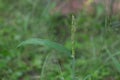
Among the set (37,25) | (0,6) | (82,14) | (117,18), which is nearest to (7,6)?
(0,6)

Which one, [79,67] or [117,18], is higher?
[117,18]

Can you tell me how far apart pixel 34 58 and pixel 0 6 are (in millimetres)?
908

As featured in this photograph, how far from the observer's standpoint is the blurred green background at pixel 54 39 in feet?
7.77

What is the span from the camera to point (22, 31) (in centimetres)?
294

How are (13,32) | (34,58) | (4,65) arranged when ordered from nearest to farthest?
(4,65), (34,58), (13,32)

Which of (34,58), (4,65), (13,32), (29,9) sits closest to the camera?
(4,65)

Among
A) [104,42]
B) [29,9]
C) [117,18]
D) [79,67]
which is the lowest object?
[79,67]

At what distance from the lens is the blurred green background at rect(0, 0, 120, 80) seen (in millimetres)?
2369

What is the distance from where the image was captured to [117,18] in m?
2.96

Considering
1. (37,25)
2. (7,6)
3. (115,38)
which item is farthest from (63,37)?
(7,6)

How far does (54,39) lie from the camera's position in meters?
2.82

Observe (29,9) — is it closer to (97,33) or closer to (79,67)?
(97,33)

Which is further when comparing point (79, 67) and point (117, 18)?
point (117, 18)

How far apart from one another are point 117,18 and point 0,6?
1092 mm
